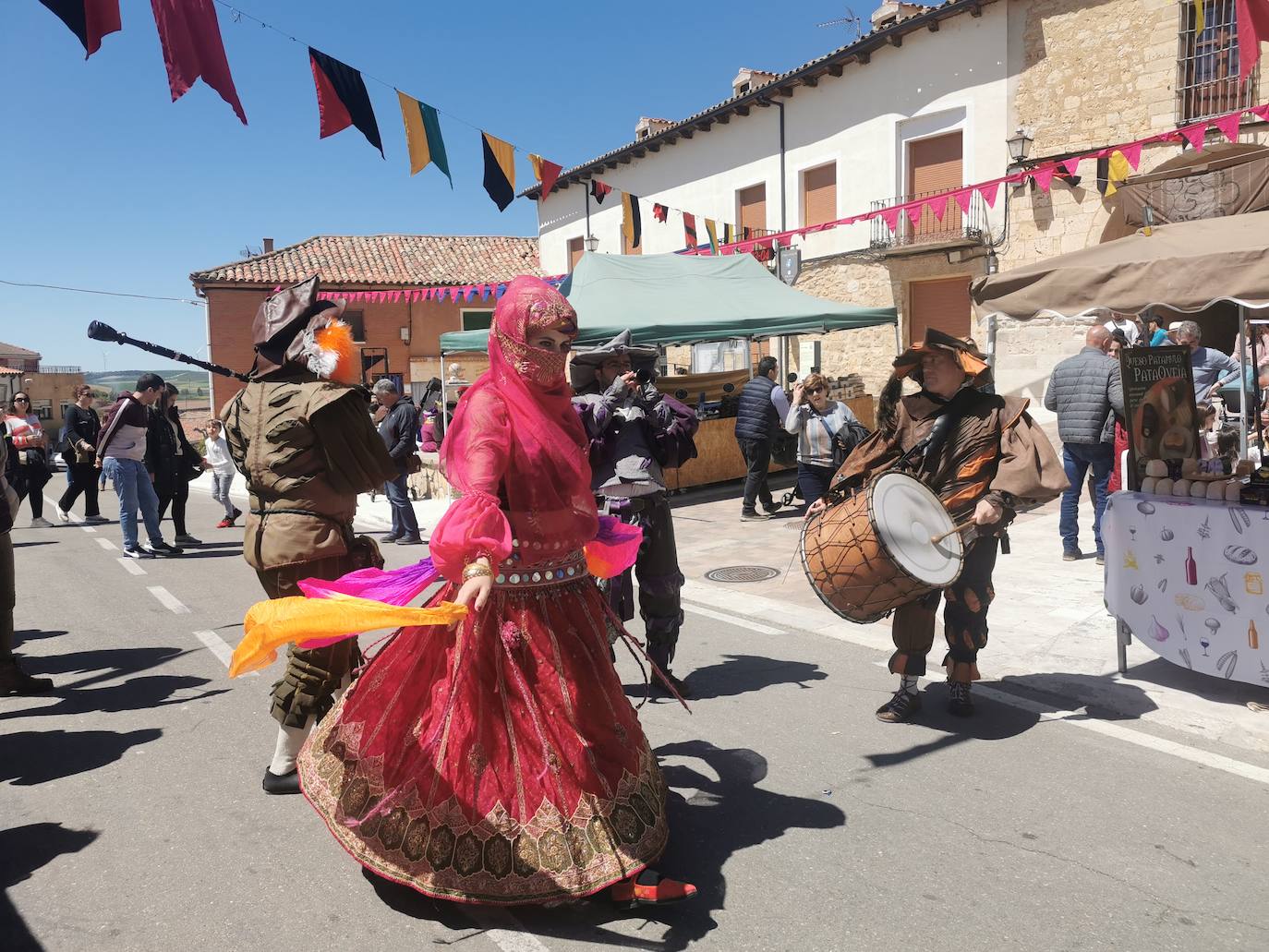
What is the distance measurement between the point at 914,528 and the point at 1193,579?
1.75m

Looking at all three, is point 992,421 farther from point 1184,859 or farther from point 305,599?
point 305,599

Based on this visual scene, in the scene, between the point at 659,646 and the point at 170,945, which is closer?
the point at 170,945

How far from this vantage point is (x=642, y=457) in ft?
15.9

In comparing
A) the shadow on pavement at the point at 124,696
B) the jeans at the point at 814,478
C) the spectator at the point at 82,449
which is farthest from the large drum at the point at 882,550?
the spectator at the point at 82,449

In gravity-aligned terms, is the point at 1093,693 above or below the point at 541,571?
below

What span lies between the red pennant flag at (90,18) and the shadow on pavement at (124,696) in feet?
11.7

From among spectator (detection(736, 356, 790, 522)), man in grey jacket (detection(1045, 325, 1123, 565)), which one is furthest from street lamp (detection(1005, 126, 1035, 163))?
man in grey jacket (detection(1045, 325, 1123, 565))

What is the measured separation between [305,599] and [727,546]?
687 cm

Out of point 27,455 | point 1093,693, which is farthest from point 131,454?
point 1093,693

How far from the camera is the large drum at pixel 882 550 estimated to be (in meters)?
3.83

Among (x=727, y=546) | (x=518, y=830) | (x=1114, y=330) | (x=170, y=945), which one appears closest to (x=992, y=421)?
(x=518, y=830)

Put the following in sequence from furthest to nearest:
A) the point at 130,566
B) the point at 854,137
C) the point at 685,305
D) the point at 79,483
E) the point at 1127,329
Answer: the point at 854,137 < the point at 685,305 < the point at 79,483 < the point at 1127,329 < the point at 130,566

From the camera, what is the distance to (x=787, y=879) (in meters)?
3.02

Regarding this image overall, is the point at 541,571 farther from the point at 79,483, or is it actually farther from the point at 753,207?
the point at 753,207
